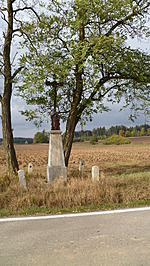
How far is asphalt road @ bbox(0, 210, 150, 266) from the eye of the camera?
12.8 ft

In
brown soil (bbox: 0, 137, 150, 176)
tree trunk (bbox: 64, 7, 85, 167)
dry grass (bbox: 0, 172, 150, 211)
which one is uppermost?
tree trunk (bbox: 64, 7, 85, 167)

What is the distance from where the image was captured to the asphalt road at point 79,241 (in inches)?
153

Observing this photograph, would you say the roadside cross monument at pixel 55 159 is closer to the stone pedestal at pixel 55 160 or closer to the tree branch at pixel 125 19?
the stone pedestal at pixel 55 160

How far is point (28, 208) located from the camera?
671 centimetres

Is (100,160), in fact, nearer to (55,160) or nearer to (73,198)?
(55,160)

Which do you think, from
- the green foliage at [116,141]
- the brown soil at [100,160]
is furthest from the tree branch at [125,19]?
the green foliage at [116,141]

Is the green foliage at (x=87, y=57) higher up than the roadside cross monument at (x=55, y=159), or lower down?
higher up

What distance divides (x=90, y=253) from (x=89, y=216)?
1854 mm

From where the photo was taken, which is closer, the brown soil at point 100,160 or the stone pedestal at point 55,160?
the stone pedestal at point 55,160

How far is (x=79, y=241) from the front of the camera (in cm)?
455

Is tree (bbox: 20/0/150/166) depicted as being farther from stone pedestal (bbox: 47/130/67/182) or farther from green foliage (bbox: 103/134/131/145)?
green foliage (bbox: 103/134/131/145)

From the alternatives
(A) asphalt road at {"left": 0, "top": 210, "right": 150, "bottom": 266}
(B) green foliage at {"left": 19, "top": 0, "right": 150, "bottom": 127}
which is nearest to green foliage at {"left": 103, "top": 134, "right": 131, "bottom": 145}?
(B) green foliage at {"left": 19, "top": 0, "right": 150, "bottom": 127}

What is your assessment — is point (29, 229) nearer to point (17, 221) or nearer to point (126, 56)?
point (17, 221)

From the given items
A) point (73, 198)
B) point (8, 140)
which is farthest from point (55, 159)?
point (73, 198)
